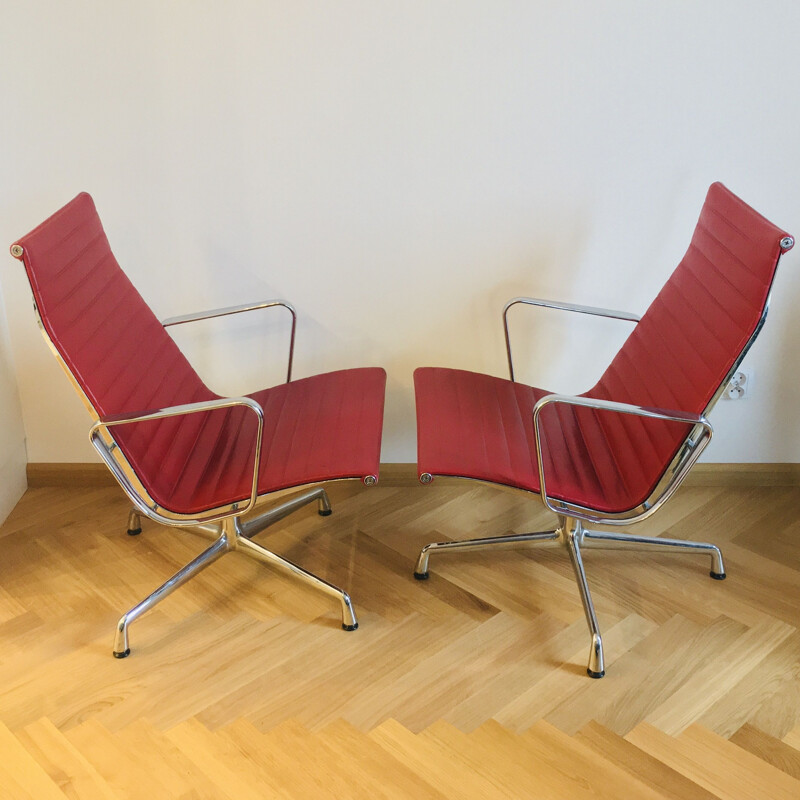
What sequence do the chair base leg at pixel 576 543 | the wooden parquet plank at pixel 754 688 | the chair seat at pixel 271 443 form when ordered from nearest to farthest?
1. the wooden parquet plank at pixel 754 688
2. the chair seat at pixel 271 443
3. the chair base leg at pixel 576 543

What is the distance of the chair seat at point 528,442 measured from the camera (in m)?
2.30

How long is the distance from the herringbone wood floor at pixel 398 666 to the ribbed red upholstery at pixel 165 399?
40 centimetres

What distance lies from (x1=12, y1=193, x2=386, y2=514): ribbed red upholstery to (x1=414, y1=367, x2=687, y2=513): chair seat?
0.18 m

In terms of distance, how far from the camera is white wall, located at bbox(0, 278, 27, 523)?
9.68 ft

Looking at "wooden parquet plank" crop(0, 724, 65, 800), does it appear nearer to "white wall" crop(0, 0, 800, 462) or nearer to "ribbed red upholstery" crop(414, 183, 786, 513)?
"ribbed red upholstery" crop(414, 183, 786, 513)

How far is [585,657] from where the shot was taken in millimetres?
2316

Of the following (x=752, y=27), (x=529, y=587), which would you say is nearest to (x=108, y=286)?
(x=529, y=587)

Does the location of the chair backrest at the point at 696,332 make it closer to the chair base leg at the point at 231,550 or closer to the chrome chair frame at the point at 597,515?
the chrome chair frame at the point at 597,515

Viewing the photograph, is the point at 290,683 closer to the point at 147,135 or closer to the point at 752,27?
the point at 147,135

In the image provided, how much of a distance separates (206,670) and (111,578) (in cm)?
55

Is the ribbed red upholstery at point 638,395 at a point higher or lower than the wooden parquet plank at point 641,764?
higher

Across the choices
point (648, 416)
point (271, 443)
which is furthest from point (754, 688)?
point (271, 443)

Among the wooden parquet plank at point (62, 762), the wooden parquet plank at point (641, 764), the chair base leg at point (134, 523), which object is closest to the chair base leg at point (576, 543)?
the wooden parquet plank at point (641, 764)

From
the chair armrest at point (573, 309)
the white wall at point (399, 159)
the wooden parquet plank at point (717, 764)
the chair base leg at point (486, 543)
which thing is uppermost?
the white wall at point (399, 159)
